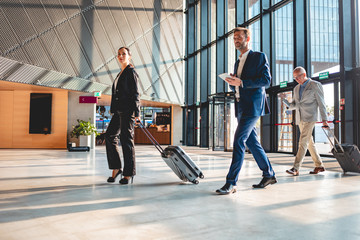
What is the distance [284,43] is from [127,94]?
307 inches

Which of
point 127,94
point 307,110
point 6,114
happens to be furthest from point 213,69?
point 127,94

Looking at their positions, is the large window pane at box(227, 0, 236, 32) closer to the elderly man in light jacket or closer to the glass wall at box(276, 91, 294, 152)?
the glass wall at box(276, 91, 294, 152)

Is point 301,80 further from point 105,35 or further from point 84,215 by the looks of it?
point 105,35

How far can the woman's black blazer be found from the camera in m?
3.16

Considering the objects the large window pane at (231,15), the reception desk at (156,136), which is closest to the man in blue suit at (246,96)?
the large window pane at (231,15)

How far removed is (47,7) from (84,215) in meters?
8.30

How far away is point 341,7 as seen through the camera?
759cm

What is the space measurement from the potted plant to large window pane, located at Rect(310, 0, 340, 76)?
7.60 meters

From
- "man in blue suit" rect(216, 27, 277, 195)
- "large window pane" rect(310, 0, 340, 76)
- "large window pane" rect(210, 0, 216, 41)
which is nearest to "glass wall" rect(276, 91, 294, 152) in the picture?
"large window pane" rect(310, 0, 340, 76)

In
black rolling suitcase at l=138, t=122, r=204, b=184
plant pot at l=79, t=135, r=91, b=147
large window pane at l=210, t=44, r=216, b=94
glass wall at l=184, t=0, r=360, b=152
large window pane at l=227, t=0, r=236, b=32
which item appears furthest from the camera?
large window pane at l=210, t=44, r=216, b=94

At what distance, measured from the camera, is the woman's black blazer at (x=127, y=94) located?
316cm

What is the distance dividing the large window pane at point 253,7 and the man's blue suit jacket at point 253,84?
8765 millimetres

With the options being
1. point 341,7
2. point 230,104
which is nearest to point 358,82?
point 341,7

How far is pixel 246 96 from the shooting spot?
2.79 metres
